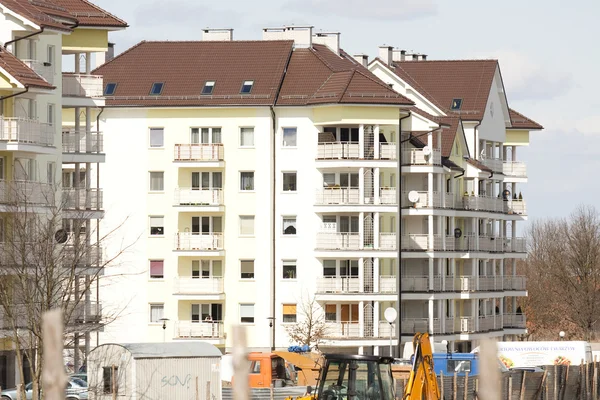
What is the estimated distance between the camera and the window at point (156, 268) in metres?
84.0

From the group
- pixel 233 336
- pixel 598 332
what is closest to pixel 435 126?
pixel 598 332

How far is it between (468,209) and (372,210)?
47.8ft

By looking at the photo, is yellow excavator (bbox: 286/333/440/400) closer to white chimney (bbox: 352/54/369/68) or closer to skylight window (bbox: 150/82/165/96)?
skylight window (bbox: 150/82/165/96)

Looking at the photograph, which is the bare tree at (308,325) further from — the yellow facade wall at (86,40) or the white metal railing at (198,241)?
the yellow facade wall at (86,40)

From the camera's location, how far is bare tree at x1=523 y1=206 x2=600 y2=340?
12000 cm

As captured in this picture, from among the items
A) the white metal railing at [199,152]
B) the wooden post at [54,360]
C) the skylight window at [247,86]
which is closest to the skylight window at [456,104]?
the skylight window at [247,86]

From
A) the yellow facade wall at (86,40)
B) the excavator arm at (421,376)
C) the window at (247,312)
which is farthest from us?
the window at (247,312)

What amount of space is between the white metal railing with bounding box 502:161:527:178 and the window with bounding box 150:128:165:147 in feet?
98.9

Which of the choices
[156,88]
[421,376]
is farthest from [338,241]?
[421,376]

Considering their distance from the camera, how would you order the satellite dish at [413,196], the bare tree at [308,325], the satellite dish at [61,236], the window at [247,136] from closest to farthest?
the satellite dish at [61,236] → the bare tree at [308,325] → the window at [247,136] → the satellite dish at [413,196]

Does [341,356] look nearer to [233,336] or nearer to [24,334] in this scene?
[24,334]

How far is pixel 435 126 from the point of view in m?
90.4

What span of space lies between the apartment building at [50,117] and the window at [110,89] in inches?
818

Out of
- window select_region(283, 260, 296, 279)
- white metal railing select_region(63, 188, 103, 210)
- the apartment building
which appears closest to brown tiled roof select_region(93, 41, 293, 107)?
window select_region(283, 260, 296, 279)
